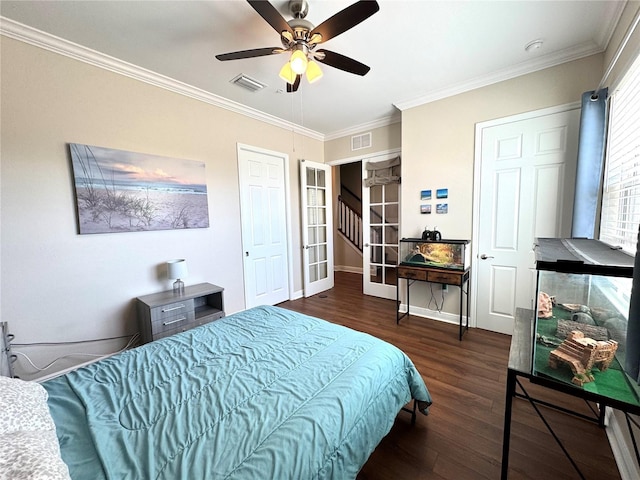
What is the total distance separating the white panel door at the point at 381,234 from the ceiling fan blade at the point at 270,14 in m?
2.63

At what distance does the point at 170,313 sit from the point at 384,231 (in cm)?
309

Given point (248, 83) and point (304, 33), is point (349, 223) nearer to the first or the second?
point (248, 83)

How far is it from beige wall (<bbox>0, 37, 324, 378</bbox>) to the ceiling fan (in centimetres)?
134

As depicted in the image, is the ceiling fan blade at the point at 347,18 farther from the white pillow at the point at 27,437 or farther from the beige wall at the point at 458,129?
the white pillow at the point at 27,437

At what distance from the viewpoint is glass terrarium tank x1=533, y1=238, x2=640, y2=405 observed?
0.95m

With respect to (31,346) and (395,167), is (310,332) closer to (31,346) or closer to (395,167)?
(31,346)

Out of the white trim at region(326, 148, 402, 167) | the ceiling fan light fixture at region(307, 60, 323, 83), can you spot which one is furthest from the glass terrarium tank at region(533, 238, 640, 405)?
the white trim at region(326, 148, 402, 167)

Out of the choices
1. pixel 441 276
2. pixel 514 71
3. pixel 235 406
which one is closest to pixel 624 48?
pixel 514 71

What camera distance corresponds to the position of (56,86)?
2066 mm

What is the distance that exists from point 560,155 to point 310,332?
9.33ft

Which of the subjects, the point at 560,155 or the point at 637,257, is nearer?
the point at 637,257

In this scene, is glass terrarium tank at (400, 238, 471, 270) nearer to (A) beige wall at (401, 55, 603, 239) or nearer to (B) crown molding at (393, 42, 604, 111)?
(A) beige wall at (401, 55, 603, 239)

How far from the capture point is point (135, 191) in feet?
8.10

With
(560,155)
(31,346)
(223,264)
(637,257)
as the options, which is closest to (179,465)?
(637,257)
